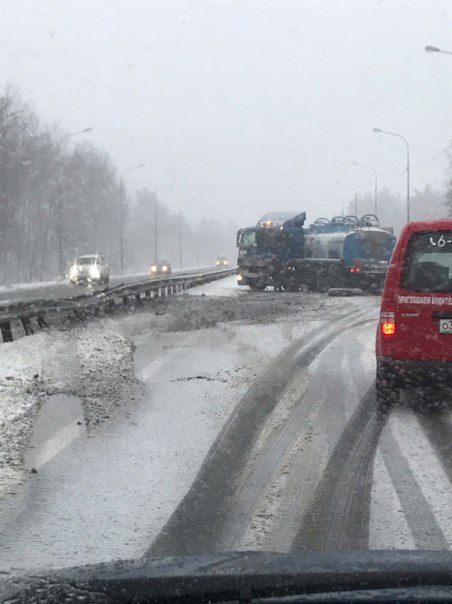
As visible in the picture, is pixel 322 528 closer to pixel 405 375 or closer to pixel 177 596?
pixel 177 596

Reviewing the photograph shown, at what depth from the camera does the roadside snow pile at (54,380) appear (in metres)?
6.72

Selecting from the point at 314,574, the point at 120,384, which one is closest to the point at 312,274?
the point at 120,384

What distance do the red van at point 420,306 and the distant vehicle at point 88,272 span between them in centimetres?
3515

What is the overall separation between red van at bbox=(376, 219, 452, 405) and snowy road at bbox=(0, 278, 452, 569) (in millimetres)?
584

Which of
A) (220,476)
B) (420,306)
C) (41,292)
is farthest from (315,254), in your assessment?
(220,476)

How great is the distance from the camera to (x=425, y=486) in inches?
208

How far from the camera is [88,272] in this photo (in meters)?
41.6

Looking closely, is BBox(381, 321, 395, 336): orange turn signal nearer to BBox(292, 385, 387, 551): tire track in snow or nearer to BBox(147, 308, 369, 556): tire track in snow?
BBox(292, 385, 387, 551): tire track in snow

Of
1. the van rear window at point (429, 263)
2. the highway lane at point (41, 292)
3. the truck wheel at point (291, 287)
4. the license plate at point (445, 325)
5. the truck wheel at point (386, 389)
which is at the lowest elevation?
the highway lane at point (41, 292)

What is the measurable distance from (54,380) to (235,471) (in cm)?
437

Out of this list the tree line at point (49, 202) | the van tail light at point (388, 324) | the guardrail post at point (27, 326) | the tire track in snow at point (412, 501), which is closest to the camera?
the tire track in snow at point (412, 501)

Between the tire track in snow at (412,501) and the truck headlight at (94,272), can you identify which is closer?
the tire track in snow at (412,501)

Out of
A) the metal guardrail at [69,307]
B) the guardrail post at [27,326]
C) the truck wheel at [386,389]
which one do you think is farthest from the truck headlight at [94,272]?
the truck wheel at [386,389]

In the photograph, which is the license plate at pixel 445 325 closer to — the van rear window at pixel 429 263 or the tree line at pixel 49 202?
the van rear window at pixel 429 263
